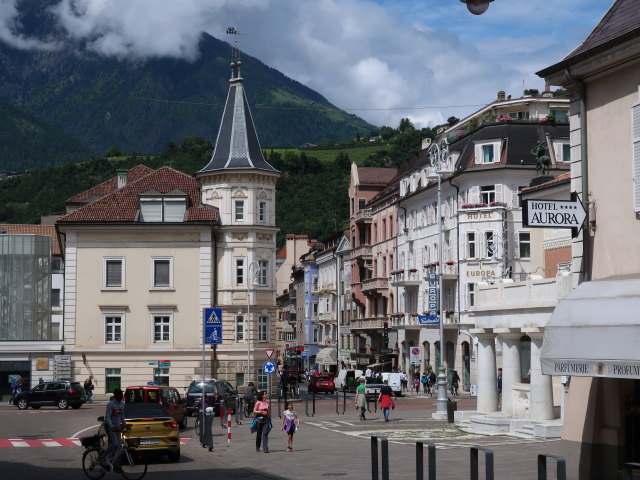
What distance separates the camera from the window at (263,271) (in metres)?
67.1

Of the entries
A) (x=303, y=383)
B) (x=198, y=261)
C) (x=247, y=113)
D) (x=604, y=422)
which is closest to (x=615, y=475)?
(x=604, y=422)

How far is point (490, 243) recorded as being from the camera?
217ft

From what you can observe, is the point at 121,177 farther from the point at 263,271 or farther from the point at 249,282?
the point at 249,282

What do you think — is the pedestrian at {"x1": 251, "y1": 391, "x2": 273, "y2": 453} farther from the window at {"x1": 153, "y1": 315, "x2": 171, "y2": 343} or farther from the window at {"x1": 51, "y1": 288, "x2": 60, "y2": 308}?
the window at {"x1": 51, "y1": 288, "x2": 60, "y2": 308}

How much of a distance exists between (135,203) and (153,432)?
41.3 meters

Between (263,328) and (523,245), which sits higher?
(523,245)

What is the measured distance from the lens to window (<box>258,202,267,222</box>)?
222 ft

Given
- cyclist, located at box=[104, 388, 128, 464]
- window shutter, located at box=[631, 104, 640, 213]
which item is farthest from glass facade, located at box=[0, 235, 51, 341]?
window shutter, located at box=[631, 104, 640, 213]

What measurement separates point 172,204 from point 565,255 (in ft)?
111

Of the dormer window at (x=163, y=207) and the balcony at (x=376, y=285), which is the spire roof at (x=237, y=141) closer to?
the dormer window at (x=163, y=207)

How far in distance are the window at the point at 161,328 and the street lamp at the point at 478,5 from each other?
2228 inches

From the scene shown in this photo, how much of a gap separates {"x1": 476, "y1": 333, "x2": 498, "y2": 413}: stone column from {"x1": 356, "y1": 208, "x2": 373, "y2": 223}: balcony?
186 ft

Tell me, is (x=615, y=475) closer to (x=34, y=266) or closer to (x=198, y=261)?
(x=198, y=261)

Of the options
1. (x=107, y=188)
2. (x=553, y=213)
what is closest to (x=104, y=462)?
(x=553, y=213)
